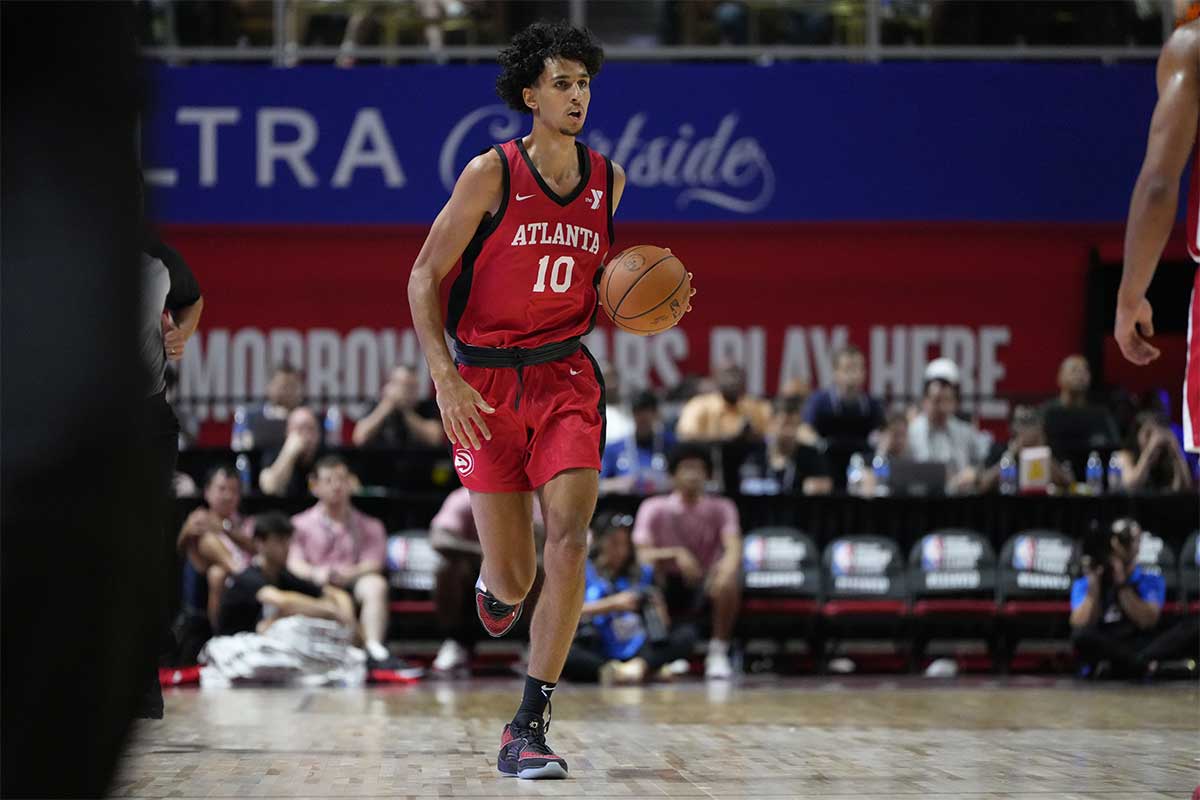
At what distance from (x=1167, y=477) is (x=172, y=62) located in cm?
932

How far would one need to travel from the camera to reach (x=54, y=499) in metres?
2.33

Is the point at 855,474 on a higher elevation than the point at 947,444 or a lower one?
lower

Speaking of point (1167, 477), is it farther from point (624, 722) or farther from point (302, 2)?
point (302, 2)

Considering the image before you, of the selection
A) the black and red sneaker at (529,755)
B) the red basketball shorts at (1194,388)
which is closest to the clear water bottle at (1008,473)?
the black and red sneaker at (529,755)

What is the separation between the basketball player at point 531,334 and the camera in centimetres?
489

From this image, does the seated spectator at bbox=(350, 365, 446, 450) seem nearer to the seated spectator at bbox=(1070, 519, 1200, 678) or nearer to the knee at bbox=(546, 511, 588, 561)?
the seated spectator at bbox=(1070, 519, 1200, 678)

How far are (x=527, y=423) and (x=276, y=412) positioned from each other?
744 cm

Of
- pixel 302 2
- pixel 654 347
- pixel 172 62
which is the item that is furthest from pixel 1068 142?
pixel 172 62

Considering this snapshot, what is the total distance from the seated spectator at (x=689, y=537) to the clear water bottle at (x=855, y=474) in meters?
1.38

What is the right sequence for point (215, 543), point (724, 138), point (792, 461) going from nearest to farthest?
point (215, 543), point (792, 461), point (724, 138)

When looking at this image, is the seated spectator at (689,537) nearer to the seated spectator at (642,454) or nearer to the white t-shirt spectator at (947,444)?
the seated spectator at (642,454)

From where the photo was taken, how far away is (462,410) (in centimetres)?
485

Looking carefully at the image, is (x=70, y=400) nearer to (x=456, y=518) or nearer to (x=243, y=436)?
(x=456, y=518)

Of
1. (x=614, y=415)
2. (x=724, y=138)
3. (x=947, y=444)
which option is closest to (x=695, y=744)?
(x=614, y=415)
